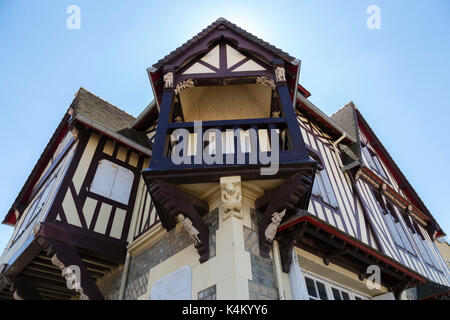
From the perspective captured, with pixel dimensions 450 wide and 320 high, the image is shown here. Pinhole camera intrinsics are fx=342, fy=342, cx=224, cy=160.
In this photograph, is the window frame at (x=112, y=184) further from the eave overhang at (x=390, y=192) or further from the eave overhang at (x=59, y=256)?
the eave overhang at (x=390, y=192)

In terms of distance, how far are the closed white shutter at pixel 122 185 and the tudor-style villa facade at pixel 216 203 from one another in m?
0.03

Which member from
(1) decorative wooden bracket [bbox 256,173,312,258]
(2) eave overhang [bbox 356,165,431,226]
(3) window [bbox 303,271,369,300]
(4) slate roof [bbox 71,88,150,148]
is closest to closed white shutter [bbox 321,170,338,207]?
(2) eave overhang [bbox 356,165,431,226]

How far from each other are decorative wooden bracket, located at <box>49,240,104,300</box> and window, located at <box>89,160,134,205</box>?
62.9 inches

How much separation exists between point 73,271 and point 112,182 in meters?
2.35

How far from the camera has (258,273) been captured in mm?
4469

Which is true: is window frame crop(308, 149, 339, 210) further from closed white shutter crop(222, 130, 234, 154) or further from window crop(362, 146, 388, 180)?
window crop(362, 146, 388, 180)

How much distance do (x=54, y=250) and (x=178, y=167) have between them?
2.88m

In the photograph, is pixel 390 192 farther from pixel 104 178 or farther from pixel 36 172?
pixel 36 172

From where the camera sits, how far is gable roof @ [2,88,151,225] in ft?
26.6

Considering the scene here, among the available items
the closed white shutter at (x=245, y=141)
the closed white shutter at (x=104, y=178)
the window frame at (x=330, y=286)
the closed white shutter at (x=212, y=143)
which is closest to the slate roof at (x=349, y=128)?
the window frame at (x=330, y=286)

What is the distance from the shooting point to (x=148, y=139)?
30.3 feet

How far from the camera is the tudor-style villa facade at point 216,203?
4.88 meters
